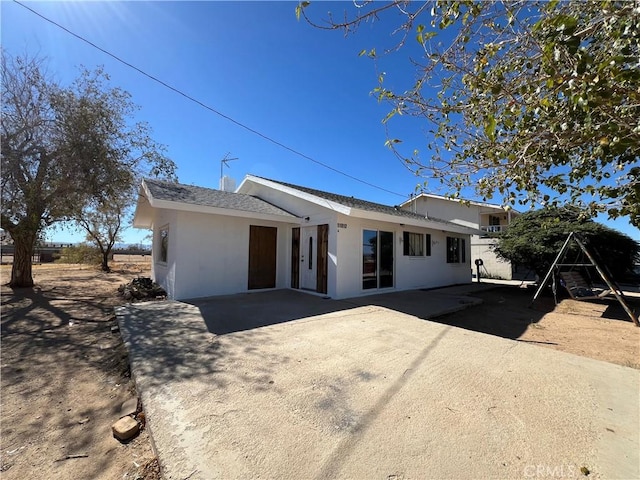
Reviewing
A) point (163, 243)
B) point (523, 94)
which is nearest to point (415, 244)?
point (523, 94)

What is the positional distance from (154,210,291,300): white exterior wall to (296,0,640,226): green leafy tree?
257 inches

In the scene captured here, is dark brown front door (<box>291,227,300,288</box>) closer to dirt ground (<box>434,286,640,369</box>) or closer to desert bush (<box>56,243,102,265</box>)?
dirt ground (<box>434,286,640,369</box>)

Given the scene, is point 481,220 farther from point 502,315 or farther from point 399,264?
point 502,315

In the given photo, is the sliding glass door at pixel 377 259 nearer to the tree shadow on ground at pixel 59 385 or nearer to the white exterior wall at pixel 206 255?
the white exterior wall at pixel 206 255

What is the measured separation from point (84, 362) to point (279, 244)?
6.57 metres

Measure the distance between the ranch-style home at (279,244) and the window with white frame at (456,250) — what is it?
216cm

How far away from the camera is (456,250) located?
13.8m

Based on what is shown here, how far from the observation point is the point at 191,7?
6.35 m

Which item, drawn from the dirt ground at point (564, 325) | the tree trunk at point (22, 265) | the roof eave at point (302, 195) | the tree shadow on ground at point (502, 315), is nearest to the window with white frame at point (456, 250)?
the tree shadow on ground at point (502, 315)

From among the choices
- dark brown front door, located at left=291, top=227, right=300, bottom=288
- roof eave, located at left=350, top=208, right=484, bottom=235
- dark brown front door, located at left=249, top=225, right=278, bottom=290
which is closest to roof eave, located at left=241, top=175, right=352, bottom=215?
roof eave, located at left=350, top=208, right=484, bottom=235

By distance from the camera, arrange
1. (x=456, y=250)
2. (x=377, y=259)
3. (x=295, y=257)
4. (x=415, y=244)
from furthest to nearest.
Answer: (x=456, y=250)
(x=415, y=244)
(x=295, y=257)
(x=377, y=259)

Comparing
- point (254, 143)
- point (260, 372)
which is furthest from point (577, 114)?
point (254, 143)

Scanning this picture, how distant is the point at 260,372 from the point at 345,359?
1127 millimetres

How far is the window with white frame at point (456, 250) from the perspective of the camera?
1324 centimetres
